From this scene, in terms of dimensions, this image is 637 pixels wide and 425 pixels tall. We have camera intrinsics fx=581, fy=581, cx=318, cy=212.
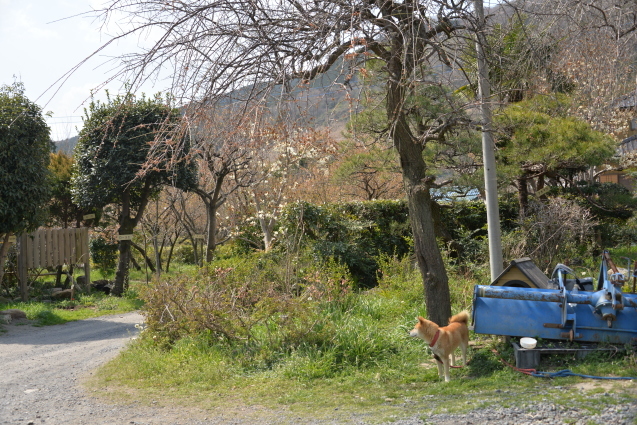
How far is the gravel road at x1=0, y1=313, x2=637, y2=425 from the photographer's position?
4.80 metres

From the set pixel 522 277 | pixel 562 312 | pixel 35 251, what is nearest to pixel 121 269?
pixel 35 251

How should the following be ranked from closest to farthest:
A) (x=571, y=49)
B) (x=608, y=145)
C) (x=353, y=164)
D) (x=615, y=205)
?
(x=571, y=49)
(x=608, y=145)
(x=353, y=164)
(x=615, y=205)

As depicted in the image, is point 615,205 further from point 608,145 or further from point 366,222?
point 366,222

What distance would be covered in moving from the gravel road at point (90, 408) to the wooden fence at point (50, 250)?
4.43 metres

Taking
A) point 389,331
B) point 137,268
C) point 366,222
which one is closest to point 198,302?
point 389,331

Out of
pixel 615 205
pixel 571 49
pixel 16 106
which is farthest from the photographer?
pixel 615 205

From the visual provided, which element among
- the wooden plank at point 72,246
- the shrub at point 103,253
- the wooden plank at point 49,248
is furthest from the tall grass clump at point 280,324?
the shrub at point 103,253

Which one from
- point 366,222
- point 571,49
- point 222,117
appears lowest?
point 366,222

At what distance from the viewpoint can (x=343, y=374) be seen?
21.9ft

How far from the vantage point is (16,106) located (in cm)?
1326

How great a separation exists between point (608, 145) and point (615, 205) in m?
3.77

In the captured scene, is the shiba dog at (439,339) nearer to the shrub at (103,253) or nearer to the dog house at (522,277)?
the dog house at (522,277)

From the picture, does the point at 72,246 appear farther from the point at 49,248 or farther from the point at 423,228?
the point at 423,228

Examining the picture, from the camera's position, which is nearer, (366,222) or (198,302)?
(198,302)
